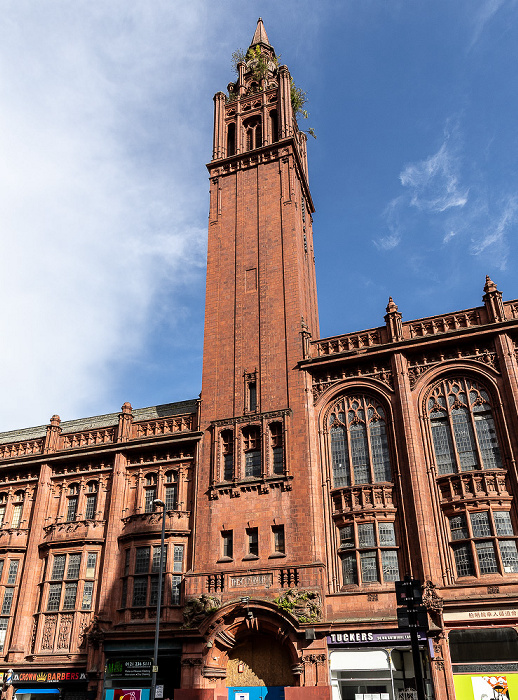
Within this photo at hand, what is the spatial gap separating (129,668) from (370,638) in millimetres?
11993

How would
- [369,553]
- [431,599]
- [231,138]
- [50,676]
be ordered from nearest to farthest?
[431,599]
[369,553]
[50,676]
[231,138]

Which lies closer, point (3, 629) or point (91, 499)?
point (3, 629)

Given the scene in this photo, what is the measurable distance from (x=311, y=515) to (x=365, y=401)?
635cm

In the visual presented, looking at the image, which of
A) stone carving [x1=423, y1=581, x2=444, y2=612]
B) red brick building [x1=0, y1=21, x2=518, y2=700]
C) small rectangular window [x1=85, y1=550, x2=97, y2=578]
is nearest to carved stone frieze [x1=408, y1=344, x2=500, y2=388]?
red brick building [x1=0, y1=21, x2=518, y2=700]

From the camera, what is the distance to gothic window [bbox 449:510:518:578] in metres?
25.0

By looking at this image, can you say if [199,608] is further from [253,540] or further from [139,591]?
[139,591]

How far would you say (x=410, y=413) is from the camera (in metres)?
29.0

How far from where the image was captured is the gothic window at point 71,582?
32.0 metres

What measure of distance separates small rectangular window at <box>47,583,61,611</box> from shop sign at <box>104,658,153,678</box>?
4624mm

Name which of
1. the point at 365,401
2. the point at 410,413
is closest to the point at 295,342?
the point at 365,401

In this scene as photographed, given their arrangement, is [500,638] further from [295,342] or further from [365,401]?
[295,342]

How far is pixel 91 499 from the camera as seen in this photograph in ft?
116

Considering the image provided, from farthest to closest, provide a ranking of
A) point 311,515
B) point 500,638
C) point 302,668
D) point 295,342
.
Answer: point 295,342 → point 311,515 → point 302,668 → point 500,638

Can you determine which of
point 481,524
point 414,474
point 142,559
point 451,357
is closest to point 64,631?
point 142,559
